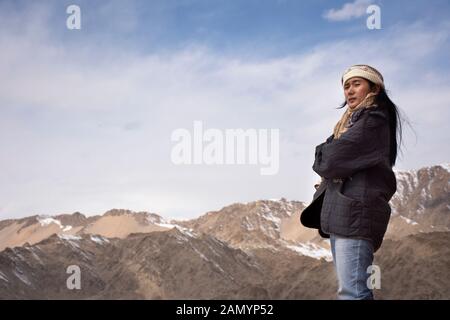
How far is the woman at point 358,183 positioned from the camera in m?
3.22

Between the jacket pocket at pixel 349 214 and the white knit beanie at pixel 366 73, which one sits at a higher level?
the white knit beanie at pixel 366 73

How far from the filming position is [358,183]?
131 inches

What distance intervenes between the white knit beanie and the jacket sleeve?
0.23m

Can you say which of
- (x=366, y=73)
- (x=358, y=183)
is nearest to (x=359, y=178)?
(x=358, y=183)

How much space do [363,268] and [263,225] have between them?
449 ft

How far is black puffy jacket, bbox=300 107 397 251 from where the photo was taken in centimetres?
323

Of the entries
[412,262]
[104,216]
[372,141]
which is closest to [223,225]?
[104,216]

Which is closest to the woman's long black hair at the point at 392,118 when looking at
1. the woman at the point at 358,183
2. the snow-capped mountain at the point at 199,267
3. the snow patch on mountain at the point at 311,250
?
the woman at the point at 358,183

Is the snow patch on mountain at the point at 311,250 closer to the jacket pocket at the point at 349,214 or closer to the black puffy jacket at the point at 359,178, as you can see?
the black puffy jacket at the point at 359,178

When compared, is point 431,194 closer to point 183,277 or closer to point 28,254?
point 183,277

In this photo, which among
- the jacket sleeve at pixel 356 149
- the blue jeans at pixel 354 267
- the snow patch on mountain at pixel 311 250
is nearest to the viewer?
the blue jeans at pixel 354 267

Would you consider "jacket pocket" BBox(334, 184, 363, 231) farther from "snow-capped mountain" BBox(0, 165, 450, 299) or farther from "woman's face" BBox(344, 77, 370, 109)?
"snow-capped mountain" BBox(0, 165, 450, 299)

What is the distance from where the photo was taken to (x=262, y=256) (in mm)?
89062
